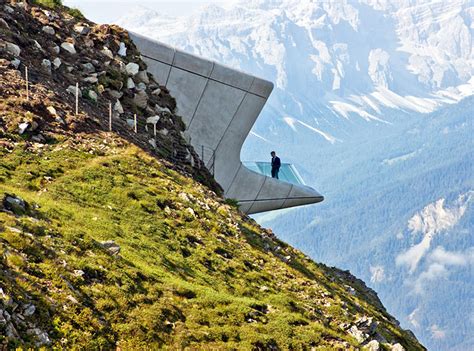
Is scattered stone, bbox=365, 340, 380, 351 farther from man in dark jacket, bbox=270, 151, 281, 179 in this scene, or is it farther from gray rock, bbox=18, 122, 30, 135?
man in dark jacket, bbox=270, 151, 281, 179

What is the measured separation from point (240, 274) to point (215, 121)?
80.7 feet

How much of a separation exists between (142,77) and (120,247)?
18.9 m

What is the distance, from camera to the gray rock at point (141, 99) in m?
36.2

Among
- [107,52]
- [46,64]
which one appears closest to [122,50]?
[107,52]

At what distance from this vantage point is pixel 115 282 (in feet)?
59.8

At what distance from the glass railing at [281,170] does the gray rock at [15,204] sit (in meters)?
30.5

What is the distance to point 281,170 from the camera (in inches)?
2072

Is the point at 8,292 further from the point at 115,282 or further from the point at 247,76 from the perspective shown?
the point at 247,76

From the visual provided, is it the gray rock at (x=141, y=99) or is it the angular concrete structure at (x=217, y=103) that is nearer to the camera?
the gray rock at (x=141, y=99)

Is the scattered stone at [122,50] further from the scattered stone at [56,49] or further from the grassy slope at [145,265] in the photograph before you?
the grassy slope at [145,265]

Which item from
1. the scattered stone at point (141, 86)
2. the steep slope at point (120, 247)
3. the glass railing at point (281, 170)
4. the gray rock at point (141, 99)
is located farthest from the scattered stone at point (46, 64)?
the glass railing at point (281, 170)

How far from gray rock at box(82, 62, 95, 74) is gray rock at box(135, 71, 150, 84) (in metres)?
2.73

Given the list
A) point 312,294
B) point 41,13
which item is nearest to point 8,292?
point 312,294

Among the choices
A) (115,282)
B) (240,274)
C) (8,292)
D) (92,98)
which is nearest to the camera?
(8,292)
